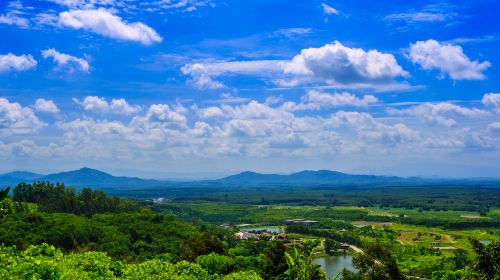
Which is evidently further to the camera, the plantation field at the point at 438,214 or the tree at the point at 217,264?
the plantation field at the point at 438,214

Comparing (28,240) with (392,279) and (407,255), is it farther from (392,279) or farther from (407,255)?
(407,255)

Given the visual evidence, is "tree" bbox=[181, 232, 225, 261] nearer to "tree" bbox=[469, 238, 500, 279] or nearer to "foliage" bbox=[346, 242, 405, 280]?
"foliage" bbox=[346, 242, 405, 280]

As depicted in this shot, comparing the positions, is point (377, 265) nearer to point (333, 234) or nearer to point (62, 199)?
point (62, 199)

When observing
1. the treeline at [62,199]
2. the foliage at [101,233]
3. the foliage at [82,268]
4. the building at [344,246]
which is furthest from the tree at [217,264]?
the building at [344,246]

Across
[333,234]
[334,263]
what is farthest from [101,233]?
[333,234]

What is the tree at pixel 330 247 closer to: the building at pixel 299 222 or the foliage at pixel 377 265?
the building at pixel 299 222
